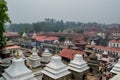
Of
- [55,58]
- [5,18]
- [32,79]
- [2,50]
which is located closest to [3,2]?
[5,18]

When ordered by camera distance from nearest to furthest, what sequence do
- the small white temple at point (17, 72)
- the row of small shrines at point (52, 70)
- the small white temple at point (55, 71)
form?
the small white temple at point (17, 72) → the row of small shrines at point (52, 70) → the small white temple at point (55, 71)

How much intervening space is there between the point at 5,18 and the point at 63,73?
402 inches

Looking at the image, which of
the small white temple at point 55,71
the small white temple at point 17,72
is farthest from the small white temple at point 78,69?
the small white temple at point 17,72

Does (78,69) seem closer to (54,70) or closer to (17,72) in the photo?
(54,70)

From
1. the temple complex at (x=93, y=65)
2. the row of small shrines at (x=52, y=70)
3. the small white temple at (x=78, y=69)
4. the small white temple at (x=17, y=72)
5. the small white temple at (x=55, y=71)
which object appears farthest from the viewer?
the temple complex at (x=93, y=65)

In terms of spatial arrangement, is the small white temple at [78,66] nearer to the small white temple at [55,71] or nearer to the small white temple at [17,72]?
the small white temple at [55,71]

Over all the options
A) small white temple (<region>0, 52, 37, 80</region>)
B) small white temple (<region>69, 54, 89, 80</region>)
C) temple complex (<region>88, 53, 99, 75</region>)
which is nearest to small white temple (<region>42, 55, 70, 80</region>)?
small white temple (<region>69, 54, 89, 80</region>)

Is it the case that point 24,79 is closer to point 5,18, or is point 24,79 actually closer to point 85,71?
point 85,71

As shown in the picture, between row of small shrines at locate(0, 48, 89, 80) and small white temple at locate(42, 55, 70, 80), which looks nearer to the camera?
row of small shrines at locate(0, 48, 89, 80)

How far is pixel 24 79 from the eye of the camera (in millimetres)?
10117

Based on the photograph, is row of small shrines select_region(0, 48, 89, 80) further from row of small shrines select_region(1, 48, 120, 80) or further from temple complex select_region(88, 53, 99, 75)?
temple complex select_region(88, 53, 99, 75)

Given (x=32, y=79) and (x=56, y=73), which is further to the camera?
(x=56, y=73)

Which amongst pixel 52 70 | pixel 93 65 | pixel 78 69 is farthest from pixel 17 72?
pixel 93 65

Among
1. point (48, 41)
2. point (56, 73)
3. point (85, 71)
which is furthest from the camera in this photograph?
point (48, 41)
